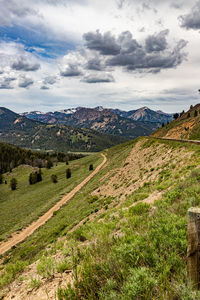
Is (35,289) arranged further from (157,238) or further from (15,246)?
(15,246)

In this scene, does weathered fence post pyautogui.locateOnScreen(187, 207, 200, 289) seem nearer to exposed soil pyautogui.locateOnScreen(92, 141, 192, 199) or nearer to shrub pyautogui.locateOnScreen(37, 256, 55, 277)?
shrub pyautogui.locateOnScreen(37, 256, 55, 277)

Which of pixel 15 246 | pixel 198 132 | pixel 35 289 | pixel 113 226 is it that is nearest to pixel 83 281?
pixel 35 289

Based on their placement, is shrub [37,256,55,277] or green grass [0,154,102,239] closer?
shrub [37,256,55,277]

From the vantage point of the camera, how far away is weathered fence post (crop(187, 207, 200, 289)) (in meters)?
3.59

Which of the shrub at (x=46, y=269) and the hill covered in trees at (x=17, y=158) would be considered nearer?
the shrub at (x=46, y=269)

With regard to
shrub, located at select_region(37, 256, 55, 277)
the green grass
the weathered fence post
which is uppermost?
the weathered fence post

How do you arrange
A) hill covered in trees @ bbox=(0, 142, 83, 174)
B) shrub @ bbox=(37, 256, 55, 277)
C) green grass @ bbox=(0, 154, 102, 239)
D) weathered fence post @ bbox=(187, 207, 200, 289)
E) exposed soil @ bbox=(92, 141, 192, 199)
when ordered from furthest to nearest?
hill covered in trees @ bbox=(0, 142, 83, 174), green grass @ bbox=(0, 154, 102, 239), exposed soil @ bbox=(92, 141, 192, 199), shrub @ bbox=(37, 256, 55, 277), weathered fence post @ bbox=(187, 207, 200, 289)

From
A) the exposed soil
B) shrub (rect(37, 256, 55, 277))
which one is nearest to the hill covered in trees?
the exposed soil

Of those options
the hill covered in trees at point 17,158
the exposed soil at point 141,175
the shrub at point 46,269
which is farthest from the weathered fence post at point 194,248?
the hill covered in trees at point 17,158

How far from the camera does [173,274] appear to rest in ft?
14.2

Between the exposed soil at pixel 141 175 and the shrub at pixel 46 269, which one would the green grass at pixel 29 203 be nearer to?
the exposed soil at pixel 141 175

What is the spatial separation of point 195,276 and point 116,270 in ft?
7.29

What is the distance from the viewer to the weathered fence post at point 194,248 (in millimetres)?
3593

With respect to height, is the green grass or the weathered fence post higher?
the weathered fence post
